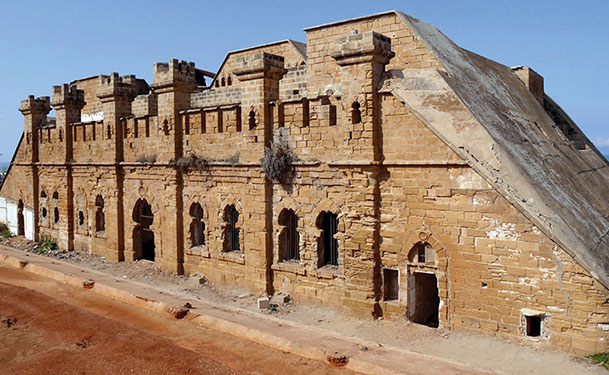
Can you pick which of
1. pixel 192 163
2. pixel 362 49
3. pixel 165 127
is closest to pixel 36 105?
pixel 165 127

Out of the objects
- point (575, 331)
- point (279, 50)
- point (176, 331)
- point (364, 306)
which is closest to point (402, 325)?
point (364, 306)

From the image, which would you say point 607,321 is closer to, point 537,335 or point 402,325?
point 537,335

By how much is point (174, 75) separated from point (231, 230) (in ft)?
16.9

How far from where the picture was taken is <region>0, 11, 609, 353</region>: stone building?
30.9ft

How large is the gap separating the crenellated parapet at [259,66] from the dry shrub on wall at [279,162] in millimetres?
1944

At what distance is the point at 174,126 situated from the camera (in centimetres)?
1577

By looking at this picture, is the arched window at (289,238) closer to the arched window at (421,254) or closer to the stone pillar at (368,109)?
the stone pillar at (368,109)

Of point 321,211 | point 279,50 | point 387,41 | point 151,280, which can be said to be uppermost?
point 279,50

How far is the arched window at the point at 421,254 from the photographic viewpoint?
10.8 m

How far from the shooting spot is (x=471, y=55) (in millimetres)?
15820

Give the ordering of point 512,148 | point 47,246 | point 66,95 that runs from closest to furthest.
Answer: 1. point 512,148
2. point 66,95
3. point 47,246

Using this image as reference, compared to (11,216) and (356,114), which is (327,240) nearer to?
(356,114)

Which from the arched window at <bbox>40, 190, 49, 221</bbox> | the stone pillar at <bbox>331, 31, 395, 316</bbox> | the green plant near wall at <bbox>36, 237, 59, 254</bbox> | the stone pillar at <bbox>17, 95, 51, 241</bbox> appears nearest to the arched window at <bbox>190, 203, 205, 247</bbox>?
the stone pillar at <bbox>331, 31, 395, 316</bbox>

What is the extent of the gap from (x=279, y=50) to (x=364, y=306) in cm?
1259
